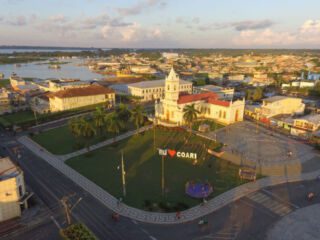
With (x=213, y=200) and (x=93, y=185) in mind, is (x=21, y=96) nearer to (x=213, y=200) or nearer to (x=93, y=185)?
(x=93, y=185)

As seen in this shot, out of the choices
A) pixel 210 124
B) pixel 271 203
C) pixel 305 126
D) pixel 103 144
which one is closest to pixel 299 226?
pixel 271 203

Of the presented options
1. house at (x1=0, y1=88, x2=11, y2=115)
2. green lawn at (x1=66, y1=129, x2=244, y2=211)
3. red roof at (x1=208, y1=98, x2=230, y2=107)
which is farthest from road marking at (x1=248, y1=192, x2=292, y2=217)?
house at (x1=0, y1=88, x2=11, y2=115)

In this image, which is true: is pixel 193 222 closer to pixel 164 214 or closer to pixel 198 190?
pixel 164 214

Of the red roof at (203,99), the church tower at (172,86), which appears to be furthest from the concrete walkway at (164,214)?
the church tower at (172,86)

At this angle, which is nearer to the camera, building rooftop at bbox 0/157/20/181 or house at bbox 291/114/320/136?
building rooftop at bbox 0/157/20/181

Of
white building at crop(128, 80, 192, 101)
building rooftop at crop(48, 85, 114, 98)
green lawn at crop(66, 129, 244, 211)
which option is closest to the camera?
green lawn at crop(66, 129, 244, 211)

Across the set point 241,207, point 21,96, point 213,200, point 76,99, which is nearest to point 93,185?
point 213,200

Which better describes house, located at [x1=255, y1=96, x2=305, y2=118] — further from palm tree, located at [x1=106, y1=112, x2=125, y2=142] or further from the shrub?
the shrub
